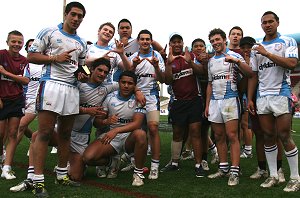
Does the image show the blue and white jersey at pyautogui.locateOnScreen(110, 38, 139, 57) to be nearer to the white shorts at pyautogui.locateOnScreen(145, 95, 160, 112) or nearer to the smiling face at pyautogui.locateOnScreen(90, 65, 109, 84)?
the white shorts at pyautogui.locateOnScreen(145, 95, 160, 112)

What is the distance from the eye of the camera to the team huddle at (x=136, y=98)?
4488mm

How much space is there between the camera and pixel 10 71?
5.75 metres

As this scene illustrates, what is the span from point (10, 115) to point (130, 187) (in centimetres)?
232

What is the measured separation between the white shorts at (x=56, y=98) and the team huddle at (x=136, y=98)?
12mm

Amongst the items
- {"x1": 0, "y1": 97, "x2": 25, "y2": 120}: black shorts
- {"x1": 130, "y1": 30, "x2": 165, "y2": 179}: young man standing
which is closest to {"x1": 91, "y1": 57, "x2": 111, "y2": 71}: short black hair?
{"x1": 130, "y1": 30, "x2": 165, "y2": 179}: young man standing

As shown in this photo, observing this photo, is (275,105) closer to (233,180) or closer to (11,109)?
(233,180)

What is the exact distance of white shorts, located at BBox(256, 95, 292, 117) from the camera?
4.62 meters

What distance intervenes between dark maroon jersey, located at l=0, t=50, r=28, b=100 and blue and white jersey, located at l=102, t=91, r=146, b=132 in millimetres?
1601

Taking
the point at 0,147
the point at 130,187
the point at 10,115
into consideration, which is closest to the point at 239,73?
the point at 130,187

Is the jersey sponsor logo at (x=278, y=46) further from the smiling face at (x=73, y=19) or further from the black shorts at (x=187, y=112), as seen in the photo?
the smiling face at (x=73, y=19)

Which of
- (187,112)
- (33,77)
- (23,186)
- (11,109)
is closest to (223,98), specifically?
(187,112)

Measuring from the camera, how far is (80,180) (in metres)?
5.28

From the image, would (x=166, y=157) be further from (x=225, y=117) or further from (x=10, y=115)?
(x=10, y=115)

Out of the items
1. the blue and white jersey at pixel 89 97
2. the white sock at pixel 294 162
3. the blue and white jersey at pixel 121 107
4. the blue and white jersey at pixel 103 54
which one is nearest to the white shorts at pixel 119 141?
the blue and white jersey at pixel 121 107
